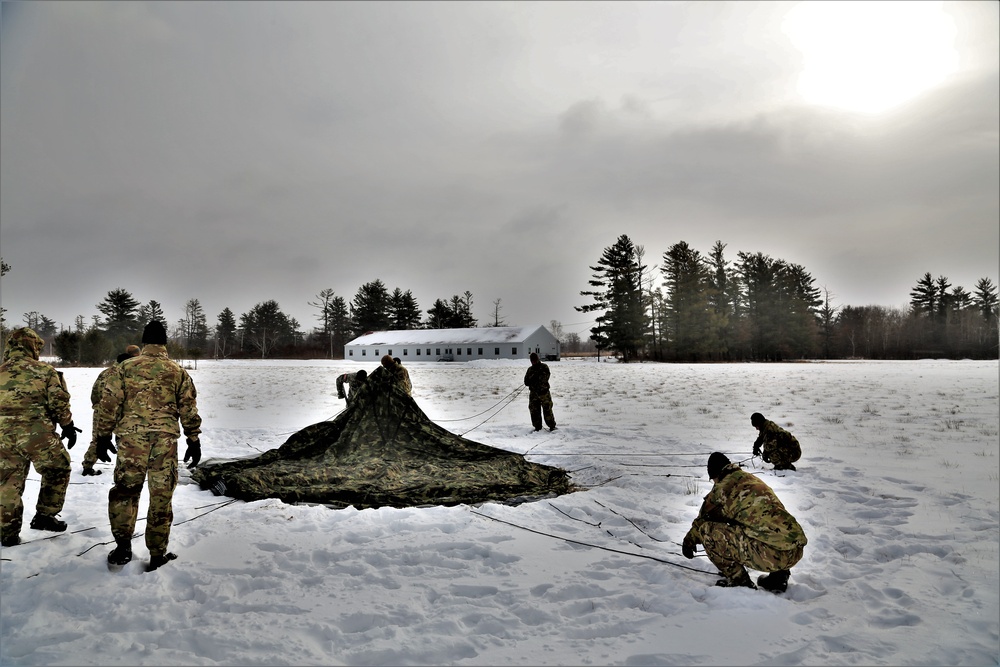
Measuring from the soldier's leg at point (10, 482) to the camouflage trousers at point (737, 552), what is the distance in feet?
20.7

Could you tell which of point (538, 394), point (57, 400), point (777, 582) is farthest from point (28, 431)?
point (538, 394)

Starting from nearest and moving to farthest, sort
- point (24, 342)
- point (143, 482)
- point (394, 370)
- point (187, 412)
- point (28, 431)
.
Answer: point (143, 482), point (187, 412), point (28, 431), point (24, 342), point (394, 370)

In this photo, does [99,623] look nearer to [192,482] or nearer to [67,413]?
[67,413]

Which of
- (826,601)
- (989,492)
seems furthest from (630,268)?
(826,601)

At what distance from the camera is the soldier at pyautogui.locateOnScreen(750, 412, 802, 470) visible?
8.11m

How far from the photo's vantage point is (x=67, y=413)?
531 cm

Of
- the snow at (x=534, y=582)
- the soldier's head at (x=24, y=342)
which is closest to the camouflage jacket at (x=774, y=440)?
the snow at (x=534, y=582)

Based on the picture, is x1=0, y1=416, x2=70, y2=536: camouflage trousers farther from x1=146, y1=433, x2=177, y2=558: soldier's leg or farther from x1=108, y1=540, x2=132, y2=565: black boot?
x1=146, y1=433, x2=177, y2=558: soldier's leg

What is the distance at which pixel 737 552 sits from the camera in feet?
13.8

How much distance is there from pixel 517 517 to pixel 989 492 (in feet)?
21.0

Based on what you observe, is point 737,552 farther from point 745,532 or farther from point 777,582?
point 777,582

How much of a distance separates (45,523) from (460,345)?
52.3m

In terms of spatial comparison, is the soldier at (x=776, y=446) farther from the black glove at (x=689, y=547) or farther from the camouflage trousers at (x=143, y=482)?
the camouflage trousers at (x=143, y=482)

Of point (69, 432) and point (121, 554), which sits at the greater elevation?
point (69, 432)
